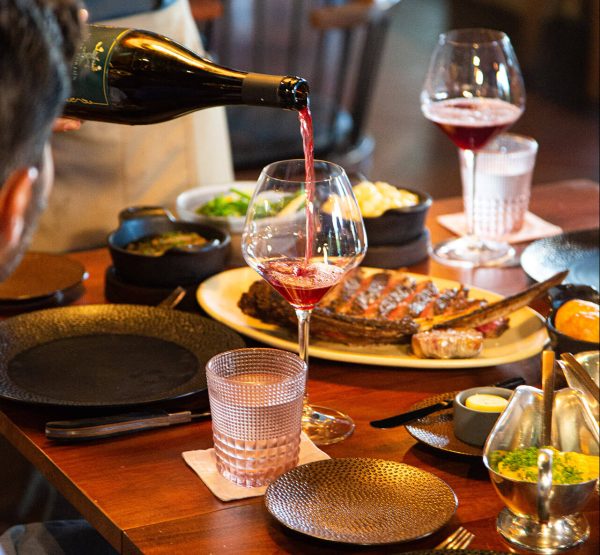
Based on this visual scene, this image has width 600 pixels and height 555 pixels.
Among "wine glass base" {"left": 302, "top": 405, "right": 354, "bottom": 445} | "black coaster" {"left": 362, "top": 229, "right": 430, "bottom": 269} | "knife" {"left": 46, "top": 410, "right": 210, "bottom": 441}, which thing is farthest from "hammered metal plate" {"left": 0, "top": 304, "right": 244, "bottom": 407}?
"black coaster" {"left": 362, "top": 229, "right": 430, "bottom": 269}

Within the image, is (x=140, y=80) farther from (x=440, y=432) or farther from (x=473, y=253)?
(x=473, y=253)

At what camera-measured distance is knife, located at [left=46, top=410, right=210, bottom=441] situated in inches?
48.6

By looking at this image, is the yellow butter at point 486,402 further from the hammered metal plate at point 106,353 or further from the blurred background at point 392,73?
the blurred background at point 392,73

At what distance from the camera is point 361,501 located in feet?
3.52

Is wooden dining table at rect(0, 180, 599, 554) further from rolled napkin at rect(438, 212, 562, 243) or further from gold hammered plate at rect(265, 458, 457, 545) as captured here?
rolled napkin at rect(438, 212, 562, 243)

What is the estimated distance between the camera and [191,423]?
4.24 ft

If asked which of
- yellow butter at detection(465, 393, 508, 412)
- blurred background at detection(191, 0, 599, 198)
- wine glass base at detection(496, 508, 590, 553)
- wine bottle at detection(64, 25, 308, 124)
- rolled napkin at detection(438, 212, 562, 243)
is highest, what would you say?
wine bottle at detection(64, 25, 308, 124)

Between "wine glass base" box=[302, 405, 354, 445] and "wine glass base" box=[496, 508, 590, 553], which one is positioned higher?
"wine glass base" box=[496, 508, 590, 553]

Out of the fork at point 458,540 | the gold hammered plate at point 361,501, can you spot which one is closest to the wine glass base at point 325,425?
the gold hammered plate at point 361,501

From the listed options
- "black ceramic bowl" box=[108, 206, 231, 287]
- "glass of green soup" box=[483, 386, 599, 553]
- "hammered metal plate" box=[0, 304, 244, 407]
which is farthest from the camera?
"black ceramic bowl" box=[108, 206, 231, 287]

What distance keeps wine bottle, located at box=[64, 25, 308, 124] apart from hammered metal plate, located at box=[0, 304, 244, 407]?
306 millimetres

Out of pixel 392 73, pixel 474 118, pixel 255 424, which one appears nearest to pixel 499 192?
pixel 474 118

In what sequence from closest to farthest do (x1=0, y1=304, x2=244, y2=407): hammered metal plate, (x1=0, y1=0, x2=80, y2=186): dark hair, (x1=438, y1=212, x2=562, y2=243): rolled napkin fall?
(x1=0, y1=0, x2=80, y2=186): dark hair → (x1=0, y1=304, x2=244, y2=407): hammered metal plate → (x1=438, y1=212, x2=562, y2=243): rolled napkin

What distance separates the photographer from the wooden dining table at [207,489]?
1036 mm
